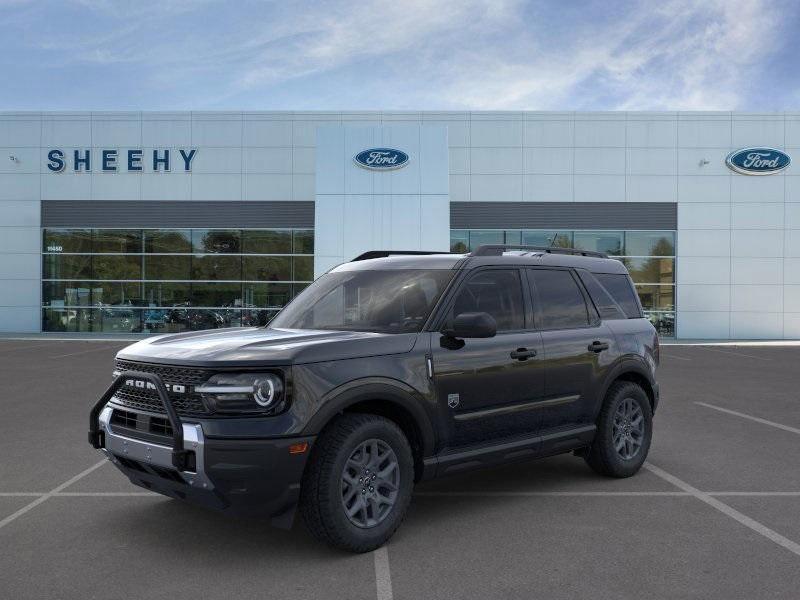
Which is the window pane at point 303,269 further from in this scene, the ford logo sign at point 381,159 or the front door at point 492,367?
the front door at point 492,367

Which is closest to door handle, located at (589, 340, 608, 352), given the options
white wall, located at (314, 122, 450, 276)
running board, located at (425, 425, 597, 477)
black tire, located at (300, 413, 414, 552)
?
running board, located at (425, 425, 597, 477)

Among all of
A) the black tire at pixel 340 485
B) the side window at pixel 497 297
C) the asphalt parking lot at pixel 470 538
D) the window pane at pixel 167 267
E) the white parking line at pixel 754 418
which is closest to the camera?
the asphalt parking lot at pixel 470 538

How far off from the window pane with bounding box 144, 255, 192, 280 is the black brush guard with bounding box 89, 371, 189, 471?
24.2 meters

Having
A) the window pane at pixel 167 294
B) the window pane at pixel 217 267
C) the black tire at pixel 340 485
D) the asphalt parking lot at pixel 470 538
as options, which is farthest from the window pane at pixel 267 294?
the black tire at pixel 340 485

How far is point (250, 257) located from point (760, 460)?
23.4 metres

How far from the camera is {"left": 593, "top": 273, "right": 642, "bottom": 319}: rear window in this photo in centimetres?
623

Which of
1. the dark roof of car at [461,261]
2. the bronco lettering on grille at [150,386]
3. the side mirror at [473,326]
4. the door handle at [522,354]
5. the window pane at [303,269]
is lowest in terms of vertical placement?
the bronco lettering on grille at [150,386]

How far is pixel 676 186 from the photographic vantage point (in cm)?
2753

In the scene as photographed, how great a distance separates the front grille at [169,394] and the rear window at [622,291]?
3741 millimetres

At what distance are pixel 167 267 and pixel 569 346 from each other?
24967 mm

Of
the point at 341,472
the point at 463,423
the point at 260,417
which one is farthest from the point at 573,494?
the point at 260,417

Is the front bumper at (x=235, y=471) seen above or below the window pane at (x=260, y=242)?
below

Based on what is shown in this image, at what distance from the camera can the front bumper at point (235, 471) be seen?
3.68 meters

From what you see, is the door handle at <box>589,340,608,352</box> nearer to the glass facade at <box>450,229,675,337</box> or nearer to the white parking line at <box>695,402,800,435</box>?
the white parking line at <box>695,402,800,435</box>
